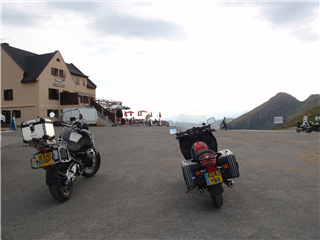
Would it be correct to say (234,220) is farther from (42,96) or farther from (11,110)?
(11,110)

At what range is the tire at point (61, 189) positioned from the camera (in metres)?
4.32

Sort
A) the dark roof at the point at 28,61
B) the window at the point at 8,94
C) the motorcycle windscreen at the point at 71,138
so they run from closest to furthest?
the motorcycle windscreen at the point at 71,138 < the dark roof at the point at 28,61 < the window at the point at 8,94

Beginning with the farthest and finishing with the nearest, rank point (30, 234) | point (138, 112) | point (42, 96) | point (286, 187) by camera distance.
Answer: point (138, 112)
point (42, 96)
point (286, 187)
point (30, 234)

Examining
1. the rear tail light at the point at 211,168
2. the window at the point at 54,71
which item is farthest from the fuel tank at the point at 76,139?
the window at the point at 54,71

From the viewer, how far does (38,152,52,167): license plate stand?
4.25 m

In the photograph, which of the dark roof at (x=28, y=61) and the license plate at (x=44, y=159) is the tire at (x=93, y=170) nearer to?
the license plate at (x=44, y=159)

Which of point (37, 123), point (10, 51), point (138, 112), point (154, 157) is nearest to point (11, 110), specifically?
point (10, 51)

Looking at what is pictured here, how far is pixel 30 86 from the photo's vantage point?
32375 millimetres

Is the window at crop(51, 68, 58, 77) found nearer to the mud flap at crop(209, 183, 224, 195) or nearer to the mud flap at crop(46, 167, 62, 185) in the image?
the mud flap at crop(46, 167, 62, 185)

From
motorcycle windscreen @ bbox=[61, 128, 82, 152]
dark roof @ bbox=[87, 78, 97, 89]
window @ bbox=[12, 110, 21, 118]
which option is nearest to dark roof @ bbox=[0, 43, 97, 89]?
window @ bbox=[12, 110, 21, 118]

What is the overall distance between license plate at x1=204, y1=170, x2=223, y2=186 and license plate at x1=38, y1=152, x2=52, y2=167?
2.75 meters

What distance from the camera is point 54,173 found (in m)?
4.30

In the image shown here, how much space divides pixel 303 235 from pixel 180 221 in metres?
1.63

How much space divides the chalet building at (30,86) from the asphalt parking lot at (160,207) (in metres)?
28.5
